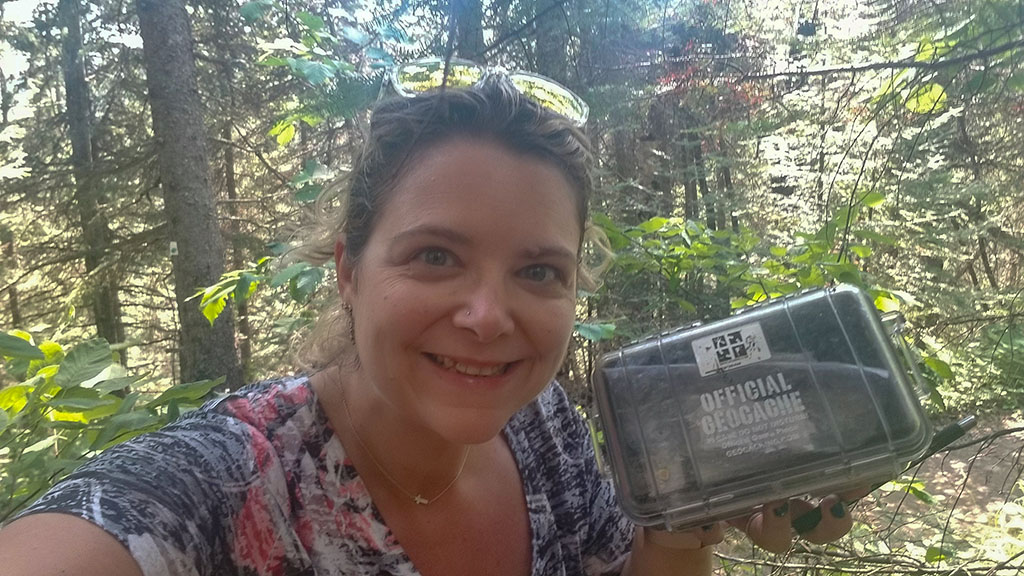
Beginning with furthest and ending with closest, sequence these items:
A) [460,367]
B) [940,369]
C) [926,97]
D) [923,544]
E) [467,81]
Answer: [923,544], [926,97], [940,369], [467,81], [460,367]

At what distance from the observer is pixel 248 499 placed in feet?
2.90

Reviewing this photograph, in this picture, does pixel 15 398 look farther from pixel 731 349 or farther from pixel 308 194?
pixel 731 349

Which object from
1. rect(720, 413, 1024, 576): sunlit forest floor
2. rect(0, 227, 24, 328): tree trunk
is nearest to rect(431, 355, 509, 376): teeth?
rect(720, 413, 1024, 576): sunlit forest floor

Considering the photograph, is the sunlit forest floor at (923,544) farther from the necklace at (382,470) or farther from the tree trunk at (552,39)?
the tree trunk at (552,39)

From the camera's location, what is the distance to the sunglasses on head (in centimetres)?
108

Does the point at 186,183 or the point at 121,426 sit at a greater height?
the point at 186,183

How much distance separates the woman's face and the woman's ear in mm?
93

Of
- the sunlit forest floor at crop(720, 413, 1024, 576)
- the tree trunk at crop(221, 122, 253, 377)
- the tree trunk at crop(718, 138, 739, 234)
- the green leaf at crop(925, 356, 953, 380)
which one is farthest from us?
the tree trunk at crop(221, 122, 253, 377)

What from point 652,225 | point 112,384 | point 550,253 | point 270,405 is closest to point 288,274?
point 112,384

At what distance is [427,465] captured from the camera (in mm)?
1160

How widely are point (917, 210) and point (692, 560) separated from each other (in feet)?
15.0

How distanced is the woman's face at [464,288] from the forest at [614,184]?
0.22 meters

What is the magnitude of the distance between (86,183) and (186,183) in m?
3.72

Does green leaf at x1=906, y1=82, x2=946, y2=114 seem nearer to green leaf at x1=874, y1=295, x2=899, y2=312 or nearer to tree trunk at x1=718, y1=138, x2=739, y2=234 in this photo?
green leaf at x1=874, y1=295, x2=899, y2=312
